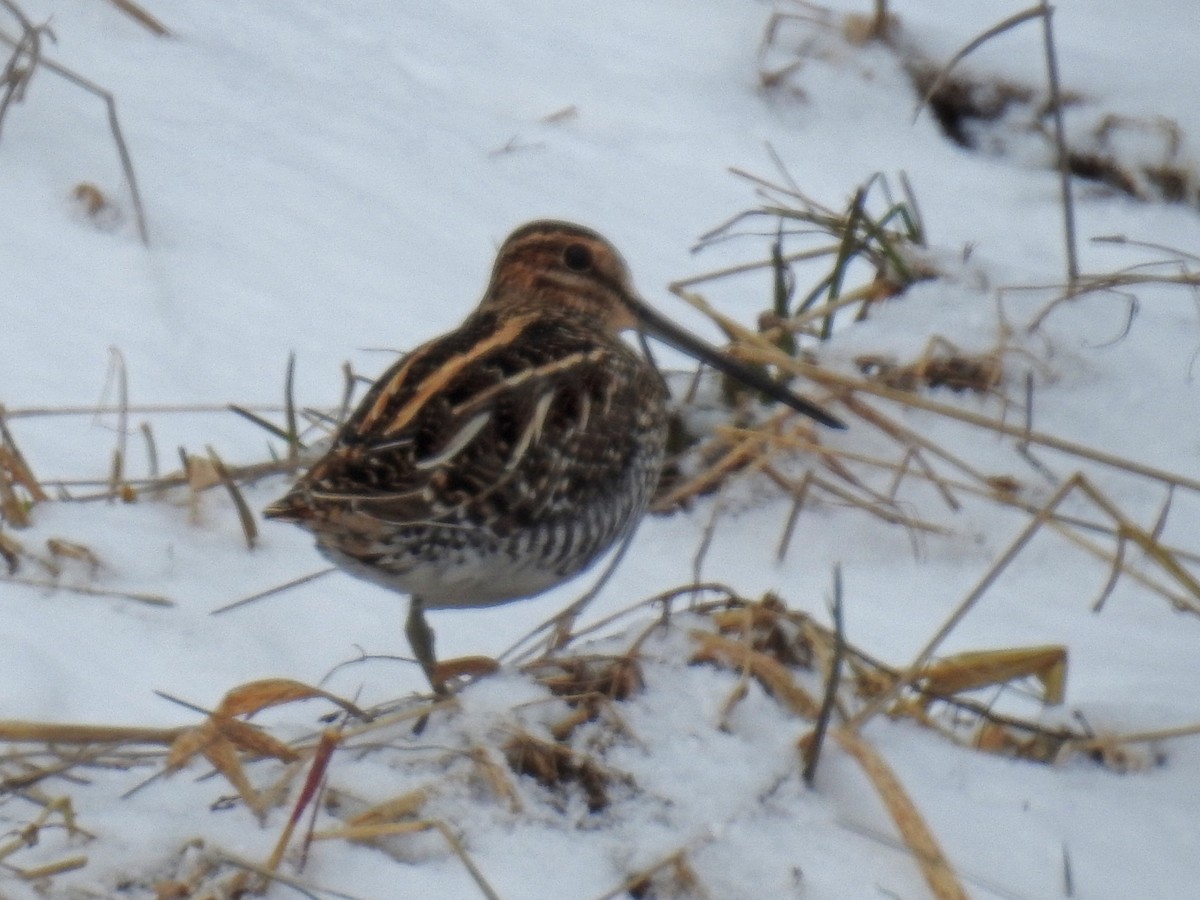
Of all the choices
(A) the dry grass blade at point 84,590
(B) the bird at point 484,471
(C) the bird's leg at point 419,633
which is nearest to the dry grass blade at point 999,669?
(B) the bird at point 484,471

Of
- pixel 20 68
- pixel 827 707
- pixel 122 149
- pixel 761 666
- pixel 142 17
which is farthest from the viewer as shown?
pixel 142 17

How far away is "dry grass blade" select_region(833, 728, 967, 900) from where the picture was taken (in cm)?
193

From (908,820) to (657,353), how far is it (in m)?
1.97

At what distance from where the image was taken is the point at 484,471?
2541 millimetres

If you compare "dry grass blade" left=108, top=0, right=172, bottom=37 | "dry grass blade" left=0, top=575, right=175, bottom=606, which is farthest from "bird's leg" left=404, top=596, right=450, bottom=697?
"dry grass blade" left=108, top=0, right=172, bottom=37

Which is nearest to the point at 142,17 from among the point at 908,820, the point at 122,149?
the point at 122,149

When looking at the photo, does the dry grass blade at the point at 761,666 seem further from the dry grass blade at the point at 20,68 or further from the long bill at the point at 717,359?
the dry grass blade at the point at 20,68

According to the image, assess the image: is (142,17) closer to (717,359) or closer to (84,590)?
(717,359)

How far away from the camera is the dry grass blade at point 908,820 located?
1.93m

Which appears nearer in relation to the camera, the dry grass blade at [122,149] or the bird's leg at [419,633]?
the bird's leg at [419,633]

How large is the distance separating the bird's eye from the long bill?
92 millimetres

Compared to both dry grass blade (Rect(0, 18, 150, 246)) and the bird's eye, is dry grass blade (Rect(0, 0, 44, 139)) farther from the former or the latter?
the bird's eye

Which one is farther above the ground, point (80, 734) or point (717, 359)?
point (717, 359)

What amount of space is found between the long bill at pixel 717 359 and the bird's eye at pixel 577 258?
3.6 inches
